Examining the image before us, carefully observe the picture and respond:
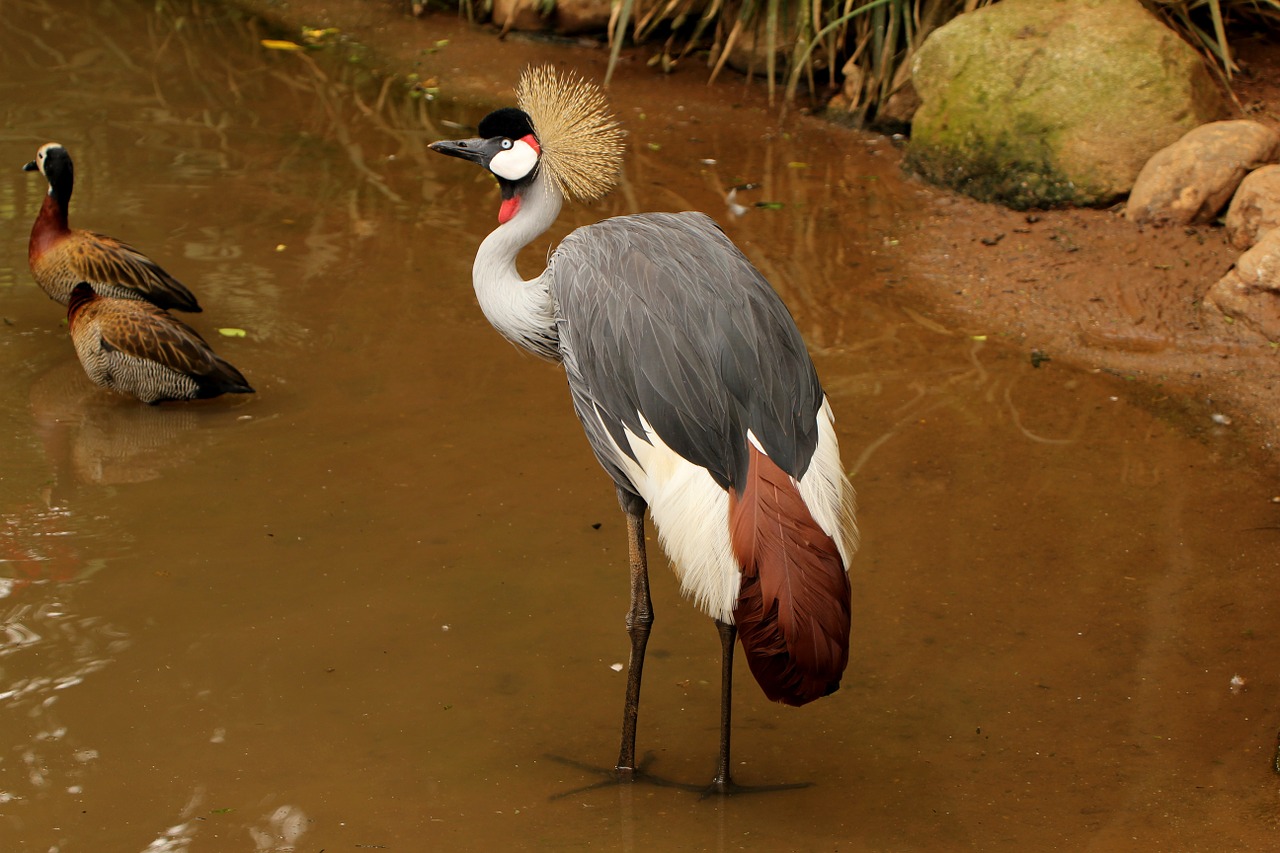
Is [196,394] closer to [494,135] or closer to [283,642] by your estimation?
[283,642]

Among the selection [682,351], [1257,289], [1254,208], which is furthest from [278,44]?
[682,351]

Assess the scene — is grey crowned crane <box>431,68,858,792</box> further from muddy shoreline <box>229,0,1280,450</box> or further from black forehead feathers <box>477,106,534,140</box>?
muddy shoreline <box>229,0,1280,450</box>

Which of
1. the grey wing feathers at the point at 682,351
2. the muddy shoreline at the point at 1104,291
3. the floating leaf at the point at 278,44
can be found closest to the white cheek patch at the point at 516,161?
the grey wing feathers at the point at 682,351

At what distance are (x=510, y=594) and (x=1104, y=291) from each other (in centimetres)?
318

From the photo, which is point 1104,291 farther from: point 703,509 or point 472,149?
point 703,509

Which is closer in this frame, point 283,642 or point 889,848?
point 889,848

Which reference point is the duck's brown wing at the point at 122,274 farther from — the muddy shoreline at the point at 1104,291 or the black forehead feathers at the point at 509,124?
A: the muddy shoreline at the point at 1104,291

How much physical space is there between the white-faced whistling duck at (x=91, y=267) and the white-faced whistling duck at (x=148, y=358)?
325 mm

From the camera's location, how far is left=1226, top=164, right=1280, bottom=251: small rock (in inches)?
228

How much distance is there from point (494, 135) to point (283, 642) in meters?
1.57

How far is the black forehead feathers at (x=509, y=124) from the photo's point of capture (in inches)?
148

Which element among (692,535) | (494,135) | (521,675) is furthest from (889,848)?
(494,135)

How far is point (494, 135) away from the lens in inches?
150

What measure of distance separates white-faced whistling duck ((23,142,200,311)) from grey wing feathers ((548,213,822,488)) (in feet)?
8.31
